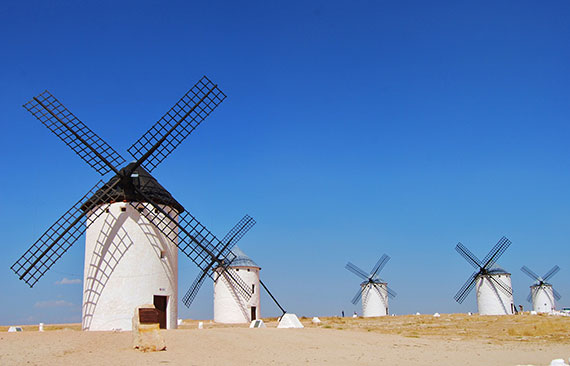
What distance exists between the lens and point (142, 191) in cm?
1877

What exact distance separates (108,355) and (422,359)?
7.59 m

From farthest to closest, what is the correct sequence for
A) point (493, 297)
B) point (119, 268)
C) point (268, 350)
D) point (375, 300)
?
1. point (375, 300)
2. point (493, 297)
3. point (119, 268)
4. point (268, 350)

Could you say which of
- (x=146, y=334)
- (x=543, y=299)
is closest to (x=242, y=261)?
(x=146, y=334)

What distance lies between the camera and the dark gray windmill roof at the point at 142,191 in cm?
1844

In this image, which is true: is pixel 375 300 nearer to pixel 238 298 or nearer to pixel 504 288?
pixel 504 288

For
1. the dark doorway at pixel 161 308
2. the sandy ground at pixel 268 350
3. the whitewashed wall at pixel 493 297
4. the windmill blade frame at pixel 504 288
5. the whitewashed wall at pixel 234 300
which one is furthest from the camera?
the windmill blade frame at pixel 504 288

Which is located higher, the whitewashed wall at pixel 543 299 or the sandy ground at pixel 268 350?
the whitewashed wall at pixel 543 299

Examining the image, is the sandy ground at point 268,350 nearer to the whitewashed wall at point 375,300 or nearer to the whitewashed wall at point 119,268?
the whitewashed wall at point 119,268

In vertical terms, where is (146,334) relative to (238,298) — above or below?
below

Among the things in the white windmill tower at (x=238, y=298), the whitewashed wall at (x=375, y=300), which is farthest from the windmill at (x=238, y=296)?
the whitewashed wall at (x=375, y=300)

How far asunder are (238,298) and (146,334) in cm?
2102

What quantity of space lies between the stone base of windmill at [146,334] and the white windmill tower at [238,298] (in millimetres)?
19608

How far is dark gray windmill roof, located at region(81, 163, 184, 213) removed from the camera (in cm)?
1844

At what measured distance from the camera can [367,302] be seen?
5041 cm
